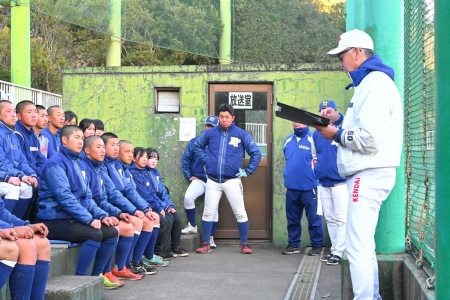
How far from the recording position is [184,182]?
10617mm

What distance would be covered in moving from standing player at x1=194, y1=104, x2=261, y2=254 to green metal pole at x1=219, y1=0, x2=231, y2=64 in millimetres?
5448


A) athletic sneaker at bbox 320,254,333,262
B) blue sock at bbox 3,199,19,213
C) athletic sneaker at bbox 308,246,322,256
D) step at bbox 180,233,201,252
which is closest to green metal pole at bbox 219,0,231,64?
step at bbox 180,233,201,252

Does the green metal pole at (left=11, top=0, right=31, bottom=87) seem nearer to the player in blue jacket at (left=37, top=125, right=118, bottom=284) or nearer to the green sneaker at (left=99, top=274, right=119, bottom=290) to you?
the player in blue jacket at (left=37, top=125, right=118, bottom=284)

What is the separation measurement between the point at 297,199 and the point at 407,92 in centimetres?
381

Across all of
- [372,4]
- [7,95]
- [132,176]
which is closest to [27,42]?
[7,95]

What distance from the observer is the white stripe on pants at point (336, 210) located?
8555 millimetres

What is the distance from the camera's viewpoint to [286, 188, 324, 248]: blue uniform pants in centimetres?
956

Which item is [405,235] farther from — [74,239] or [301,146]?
[301,146]

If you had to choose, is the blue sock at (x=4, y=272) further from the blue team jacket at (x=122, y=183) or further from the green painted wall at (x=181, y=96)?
the green painted wall at (x=181, y=96)

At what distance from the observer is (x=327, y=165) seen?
866 centimetres

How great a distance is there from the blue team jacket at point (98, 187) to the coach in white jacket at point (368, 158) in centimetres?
299

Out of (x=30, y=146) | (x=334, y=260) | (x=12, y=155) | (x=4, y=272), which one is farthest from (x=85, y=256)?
(x=334, y=260)

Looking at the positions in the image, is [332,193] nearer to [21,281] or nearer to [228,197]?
[228,197]

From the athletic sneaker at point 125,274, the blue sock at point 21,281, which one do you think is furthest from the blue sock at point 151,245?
the blue sock at point 21,281
